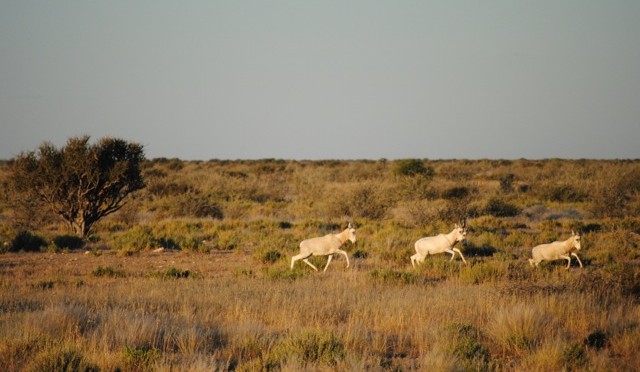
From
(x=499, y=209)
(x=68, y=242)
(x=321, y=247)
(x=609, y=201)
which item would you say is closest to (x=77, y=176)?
(x=68, y=242)

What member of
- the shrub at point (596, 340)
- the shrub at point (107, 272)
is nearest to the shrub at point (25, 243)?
the shrub at point (107, 272)

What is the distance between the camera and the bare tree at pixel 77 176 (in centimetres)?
2081

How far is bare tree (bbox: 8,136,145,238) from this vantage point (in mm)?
20812

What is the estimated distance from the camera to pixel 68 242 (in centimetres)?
1847

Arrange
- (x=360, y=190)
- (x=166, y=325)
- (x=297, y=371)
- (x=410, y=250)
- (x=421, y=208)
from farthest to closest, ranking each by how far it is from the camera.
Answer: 1. (x=360, y=190)
2. (x=421, y=208)
3. (x=410, y=250)
4. (x=166, y=325)
5. (x=297, y=371)

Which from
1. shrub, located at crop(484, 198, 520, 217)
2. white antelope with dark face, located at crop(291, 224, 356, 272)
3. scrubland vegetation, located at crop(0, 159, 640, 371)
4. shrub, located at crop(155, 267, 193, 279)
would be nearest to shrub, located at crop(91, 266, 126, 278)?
scrubland vegetation, located at crop(0, 159, 640, 371)

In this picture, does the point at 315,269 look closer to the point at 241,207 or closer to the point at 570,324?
the point at 570,324

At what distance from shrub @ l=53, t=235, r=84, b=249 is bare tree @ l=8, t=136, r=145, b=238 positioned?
208cm

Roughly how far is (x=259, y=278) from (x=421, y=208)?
14369 mm

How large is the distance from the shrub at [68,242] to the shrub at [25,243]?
419 mm

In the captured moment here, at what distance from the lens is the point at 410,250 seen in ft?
51.9

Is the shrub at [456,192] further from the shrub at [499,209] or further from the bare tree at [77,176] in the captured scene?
the bare tree at [77,176]

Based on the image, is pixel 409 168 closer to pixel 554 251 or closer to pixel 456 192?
pixel 456 192

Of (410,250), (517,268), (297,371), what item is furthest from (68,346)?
(410,250)
